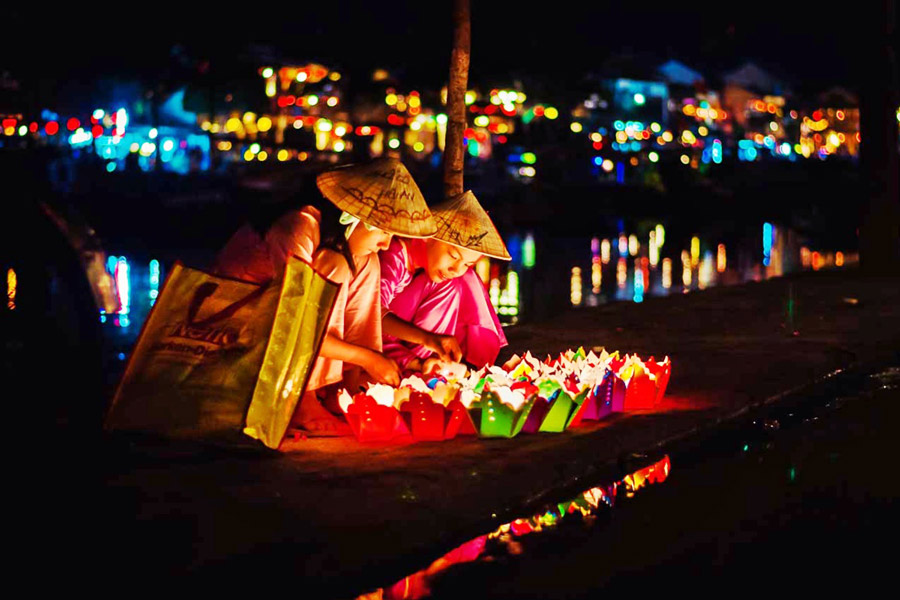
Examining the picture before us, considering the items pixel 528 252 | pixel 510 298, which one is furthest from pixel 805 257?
pixel 510 298

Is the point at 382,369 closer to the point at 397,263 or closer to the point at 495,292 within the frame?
the point at 397,263

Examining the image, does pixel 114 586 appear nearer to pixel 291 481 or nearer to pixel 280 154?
pixel 291 481

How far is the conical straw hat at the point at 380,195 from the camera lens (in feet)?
18.2

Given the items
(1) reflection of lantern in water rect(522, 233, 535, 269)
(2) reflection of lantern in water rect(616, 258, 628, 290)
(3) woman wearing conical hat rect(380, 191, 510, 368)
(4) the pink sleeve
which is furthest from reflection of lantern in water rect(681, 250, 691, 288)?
(4) the pink sleeve

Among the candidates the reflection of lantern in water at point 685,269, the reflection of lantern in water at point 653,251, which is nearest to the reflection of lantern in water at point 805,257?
the reflection of lantern in water at point 685,269

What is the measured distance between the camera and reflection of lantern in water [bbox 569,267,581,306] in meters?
16.1

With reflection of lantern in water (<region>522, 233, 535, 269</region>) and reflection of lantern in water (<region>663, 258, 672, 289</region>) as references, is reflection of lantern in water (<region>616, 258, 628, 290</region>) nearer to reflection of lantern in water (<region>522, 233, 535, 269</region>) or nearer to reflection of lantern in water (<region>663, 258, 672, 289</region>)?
reflection of lantern in water (<region>663, 258, 672, 289</region>)

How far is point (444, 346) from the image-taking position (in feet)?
20.4

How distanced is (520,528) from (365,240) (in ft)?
5.71

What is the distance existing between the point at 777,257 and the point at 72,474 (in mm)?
21458

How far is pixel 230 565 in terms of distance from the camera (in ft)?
12.6

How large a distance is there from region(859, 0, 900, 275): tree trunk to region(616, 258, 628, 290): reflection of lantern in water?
3.68 meters

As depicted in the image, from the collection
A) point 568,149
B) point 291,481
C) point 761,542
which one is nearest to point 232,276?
point 291,481

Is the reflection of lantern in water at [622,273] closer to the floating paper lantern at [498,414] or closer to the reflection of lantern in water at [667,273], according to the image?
the reflection of lantern in water at [667,273]
